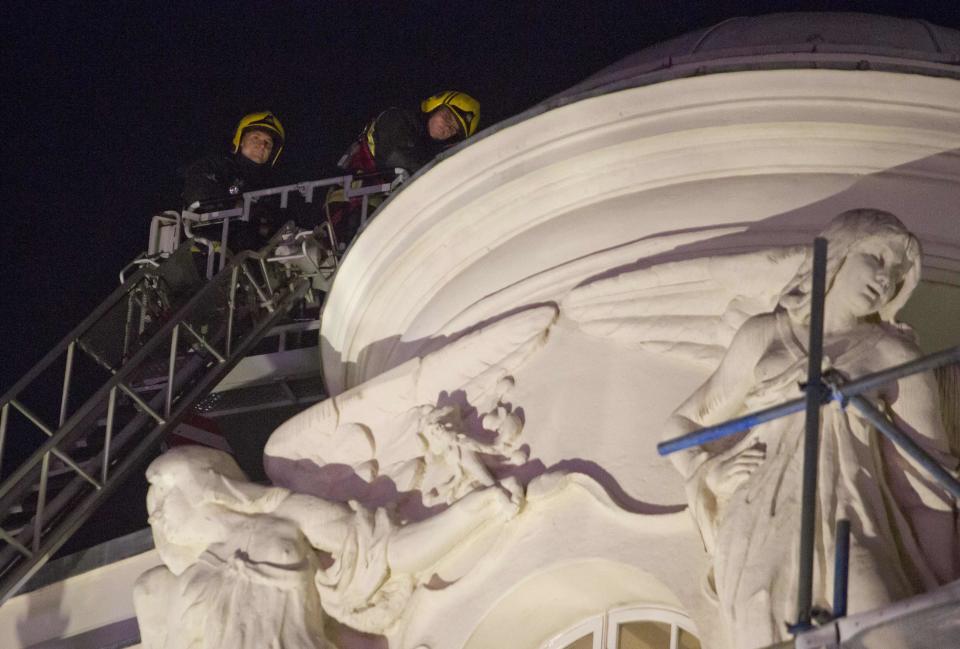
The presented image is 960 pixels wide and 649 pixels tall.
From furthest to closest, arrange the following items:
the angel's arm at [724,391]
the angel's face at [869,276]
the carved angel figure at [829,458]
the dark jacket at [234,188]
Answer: the dark jacket at [234,188] < the angel's arm at [724,391] < the angel's face at [869,276] < the carved angel figure at [829,458]

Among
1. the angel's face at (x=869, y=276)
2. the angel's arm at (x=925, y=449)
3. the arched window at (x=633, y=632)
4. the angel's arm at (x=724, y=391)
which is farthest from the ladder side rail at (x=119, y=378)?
the angel's arm at (x=925, y=449)

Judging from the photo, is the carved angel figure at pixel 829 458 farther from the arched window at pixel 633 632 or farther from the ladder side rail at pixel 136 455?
the ladder side rail at pixel 136 455

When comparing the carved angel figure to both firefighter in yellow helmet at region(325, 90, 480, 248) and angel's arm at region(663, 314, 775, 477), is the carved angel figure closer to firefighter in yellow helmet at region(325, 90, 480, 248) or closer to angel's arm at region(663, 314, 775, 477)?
angel's arm at region(663, 314, 775, 477)

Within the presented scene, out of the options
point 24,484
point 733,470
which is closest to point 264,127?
point 24,484

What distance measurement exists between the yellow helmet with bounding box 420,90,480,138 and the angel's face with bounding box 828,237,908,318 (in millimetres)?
6878

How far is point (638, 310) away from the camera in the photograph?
10.7 meters

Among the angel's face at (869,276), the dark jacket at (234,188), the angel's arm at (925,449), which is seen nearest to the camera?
the angel's arm at (925,449)

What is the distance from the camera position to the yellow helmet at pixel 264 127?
17.0m

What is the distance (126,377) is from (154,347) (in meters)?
0.37

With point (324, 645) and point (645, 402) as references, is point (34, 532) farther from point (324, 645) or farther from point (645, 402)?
point (645, 402)

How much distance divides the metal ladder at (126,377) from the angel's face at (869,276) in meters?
6.02

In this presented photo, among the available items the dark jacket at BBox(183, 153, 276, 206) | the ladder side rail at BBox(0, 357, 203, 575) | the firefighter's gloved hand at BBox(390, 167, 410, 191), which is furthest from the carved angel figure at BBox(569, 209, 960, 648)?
the dark jacket at BBox(183, 153, 276, 206)

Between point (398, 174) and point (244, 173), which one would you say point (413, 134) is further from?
point (244, 173)

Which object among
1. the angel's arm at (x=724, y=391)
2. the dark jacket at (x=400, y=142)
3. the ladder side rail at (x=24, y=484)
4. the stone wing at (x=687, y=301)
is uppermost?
the dark jacket at (x=400, y=142)
